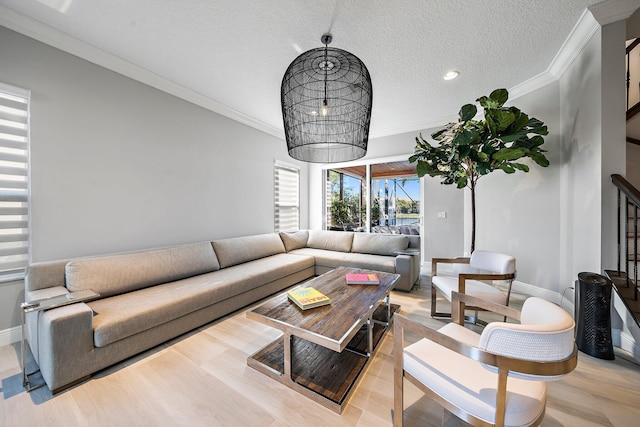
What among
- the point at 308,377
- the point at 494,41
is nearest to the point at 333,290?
the point at 308,377

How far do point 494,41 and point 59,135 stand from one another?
4.38 meters

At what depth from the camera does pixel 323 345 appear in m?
1.35

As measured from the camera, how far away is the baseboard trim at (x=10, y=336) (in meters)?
1.98

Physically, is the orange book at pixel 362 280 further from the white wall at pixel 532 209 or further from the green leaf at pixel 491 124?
the white wall at pixel 532 209

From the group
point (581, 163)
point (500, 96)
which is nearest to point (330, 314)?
point (500, 96)

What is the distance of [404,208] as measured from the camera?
4.86 metres

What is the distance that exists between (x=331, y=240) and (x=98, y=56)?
4.00m

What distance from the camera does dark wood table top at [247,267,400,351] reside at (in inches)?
57.5

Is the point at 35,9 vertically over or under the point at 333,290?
over

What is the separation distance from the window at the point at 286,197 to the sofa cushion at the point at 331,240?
2.07ft

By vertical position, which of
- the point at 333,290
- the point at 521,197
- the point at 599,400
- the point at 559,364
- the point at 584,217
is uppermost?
the point at 521,197

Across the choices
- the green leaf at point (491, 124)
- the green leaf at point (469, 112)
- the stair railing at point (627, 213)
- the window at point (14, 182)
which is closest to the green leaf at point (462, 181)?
the green leaf at point (491, 124)

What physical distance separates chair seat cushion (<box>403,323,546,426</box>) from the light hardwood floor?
49cm

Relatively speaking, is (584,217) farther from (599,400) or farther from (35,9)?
(35,9)
